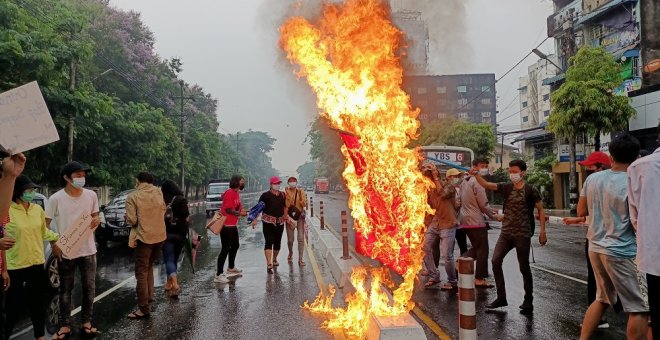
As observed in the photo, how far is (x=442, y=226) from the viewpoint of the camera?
778 centimetres

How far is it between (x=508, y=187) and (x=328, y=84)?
291 cm

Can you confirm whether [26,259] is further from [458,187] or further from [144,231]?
[458,187]

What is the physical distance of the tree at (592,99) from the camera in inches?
833

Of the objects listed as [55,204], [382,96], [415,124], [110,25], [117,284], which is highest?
[110,25]

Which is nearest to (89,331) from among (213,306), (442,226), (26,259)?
(26,259)

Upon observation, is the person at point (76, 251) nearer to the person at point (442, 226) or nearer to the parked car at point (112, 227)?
the person at point (442, 226)

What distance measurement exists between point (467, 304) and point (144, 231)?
4.56 meters

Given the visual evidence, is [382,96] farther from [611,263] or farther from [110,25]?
[110,25]

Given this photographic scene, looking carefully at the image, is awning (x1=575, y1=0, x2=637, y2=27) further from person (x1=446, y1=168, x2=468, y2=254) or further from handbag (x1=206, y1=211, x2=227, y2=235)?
handbag (x1=206, y1=211, x2=227, y2=235)

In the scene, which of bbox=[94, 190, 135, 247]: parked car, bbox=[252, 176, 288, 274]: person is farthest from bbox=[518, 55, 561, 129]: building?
bbox=[252, 176, 288, 274]: person

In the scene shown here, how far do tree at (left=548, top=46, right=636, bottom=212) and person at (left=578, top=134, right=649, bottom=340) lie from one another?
1905 centimetres

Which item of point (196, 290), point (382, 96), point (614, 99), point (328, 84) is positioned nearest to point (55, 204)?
point (196, 290)

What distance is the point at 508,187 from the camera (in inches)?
258

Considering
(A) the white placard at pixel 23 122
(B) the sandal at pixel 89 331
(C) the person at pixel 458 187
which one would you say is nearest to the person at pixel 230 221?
(B) the sandal at pixel 89 331
